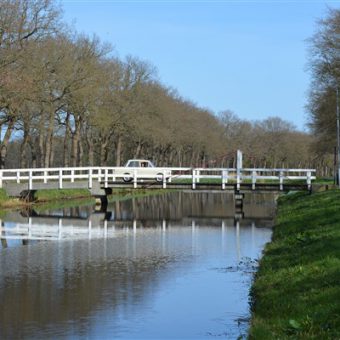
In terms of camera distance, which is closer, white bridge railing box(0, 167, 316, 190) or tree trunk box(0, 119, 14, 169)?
white bridge railing box(0, 167, 316, 190)

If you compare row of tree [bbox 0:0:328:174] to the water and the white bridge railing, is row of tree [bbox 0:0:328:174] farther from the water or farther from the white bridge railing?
the water

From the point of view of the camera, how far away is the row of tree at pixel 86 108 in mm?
37094

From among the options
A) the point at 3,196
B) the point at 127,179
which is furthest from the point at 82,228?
the point at 127,179

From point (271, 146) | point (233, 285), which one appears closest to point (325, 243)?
point (233, 285)

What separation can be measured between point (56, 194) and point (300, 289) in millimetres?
32031

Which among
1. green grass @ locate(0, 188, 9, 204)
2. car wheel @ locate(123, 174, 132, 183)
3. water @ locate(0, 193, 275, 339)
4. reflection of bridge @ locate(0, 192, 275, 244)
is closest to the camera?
water @ locate(0, 193, 275, 339)

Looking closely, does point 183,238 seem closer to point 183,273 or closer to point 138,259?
point 138,259

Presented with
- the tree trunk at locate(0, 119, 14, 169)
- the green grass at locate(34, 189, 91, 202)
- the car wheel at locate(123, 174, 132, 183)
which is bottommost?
the green grass at locate(34, 189, 91, 202)

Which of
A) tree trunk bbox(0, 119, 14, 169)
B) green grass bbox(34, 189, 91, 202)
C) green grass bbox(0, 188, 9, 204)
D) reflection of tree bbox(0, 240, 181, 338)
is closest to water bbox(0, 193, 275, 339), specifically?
reflection of tree bbox(0, 240, 181, 338)

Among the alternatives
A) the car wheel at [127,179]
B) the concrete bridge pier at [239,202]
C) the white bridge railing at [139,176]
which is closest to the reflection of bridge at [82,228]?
the concrete bridge pier at [239,202]

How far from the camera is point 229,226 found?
28.5 metres

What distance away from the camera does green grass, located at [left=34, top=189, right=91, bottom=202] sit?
129 ft

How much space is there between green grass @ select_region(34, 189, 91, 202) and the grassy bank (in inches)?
941

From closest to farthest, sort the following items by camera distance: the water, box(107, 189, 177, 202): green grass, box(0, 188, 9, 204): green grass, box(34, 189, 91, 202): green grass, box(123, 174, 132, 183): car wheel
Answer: the water, box(0, 188, 9, 204): green grass, box(34, 189, 91, 202): green grass, box(123, 174, 132, 183): car wheel, box(107, 189, 177, 202): green grass
